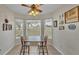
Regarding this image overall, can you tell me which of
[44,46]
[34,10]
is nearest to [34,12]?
[34,10]

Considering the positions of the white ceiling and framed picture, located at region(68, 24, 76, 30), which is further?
framed picture, located at region(68, 24, 76, 30)

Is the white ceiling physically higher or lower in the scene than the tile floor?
higher

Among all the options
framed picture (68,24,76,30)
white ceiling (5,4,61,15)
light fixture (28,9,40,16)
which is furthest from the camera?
framed picture (68,24,76,30)

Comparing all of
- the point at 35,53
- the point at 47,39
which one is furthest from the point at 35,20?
the point at 35,53

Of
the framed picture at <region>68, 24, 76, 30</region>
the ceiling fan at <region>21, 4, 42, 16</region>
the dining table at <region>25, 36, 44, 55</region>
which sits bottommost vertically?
the dining table at <region>25, 36, 44, 55</region>

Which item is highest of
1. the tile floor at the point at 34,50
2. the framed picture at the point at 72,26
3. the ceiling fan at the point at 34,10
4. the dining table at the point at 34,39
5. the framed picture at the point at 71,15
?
the ceiling fan at the point at 34,10

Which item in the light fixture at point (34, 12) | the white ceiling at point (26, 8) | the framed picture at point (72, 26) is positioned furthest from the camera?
the framed picture at point (72, 26)

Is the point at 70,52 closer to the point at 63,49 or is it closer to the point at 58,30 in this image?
the point at 63,49

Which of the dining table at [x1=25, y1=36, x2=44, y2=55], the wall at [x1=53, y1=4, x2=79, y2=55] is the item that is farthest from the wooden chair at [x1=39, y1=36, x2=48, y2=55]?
the wall at [x1=53, y1=4, x2=79, y2=55]

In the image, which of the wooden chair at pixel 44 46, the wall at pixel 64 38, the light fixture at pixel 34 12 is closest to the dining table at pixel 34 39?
the wooden chair at pixel 44 46

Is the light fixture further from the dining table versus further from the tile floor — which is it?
the tile floor

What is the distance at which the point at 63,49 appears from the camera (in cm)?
195

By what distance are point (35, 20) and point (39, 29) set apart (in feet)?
0.52

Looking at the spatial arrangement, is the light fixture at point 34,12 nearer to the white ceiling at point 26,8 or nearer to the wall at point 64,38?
the white ceiling at point 26,8
